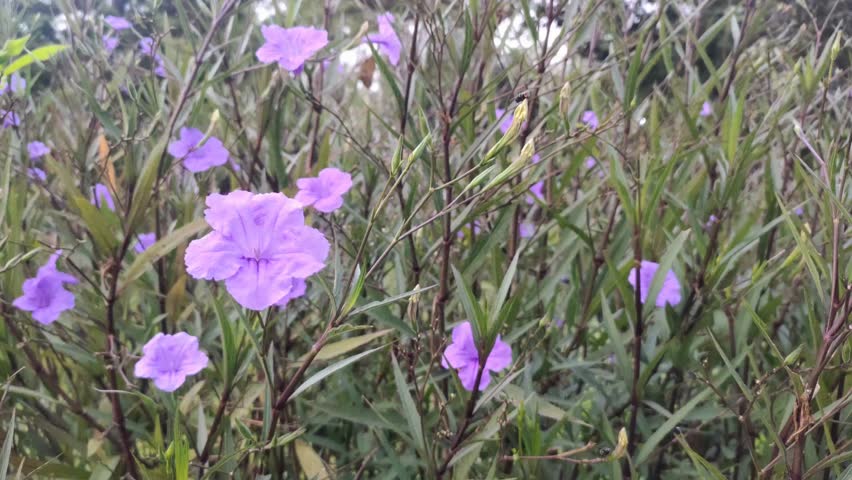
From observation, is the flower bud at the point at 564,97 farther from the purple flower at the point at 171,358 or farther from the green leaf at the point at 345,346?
the purple flower at the point at 171,358

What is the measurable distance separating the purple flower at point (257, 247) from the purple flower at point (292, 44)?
54 centimetres

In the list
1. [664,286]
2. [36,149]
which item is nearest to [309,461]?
[664,286]

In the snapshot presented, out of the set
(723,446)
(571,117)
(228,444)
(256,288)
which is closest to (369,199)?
(571,117)

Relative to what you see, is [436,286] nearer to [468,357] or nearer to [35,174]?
[468,357]

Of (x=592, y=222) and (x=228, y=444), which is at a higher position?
(x=592, y=222)

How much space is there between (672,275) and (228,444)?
753mm

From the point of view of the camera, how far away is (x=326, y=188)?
107 centimetres

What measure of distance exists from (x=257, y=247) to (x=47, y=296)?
→ 0.60 meters

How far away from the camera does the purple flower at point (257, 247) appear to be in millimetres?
722

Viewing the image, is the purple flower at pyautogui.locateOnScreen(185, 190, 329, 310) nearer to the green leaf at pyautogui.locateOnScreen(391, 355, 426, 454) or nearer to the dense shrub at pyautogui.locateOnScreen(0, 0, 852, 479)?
the dense shrub at pyautogui.locateOnScreen(0, 0, 852, 479)

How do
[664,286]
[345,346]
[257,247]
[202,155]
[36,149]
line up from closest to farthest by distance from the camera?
[257,247] → [345,346] → [664,286] → [202,155] → [36,149]

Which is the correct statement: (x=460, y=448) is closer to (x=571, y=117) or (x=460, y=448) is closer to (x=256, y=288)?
(x=256, y=288)

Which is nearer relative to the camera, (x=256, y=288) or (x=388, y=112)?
(x=256, y=288)

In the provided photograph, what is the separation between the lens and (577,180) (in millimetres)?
1517
